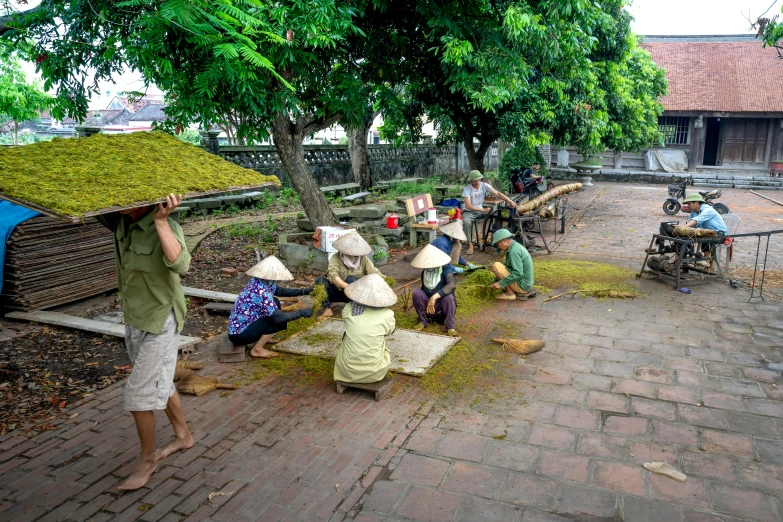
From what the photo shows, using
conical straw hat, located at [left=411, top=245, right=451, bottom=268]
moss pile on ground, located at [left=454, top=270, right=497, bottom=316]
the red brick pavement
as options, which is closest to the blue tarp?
conical straw hat, located at [left=411, top=245, right=451, bottom=268]

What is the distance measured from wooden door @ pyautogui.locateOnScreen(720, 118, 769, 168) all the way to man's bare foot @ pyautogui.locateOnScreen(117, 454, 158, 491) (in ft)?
89.3

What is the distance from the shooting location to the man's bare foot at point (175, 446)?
414cm

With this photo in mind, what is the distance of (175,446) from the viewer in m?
4.24

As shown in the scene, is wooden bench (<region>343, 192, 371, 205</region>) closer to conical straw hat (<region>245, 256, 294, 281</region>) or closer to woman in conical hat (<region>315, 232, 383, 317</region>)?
woman in conical hat (<region>315, 232, 383, 317</region>)

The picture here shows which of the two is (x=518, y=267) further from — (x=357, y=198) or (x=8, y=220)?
(x=357, y=198)

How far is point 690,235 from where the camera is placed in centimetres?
830

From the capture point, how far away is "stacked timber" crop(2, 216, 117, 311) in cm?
696

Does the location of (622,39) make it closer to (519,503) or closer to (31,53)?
(31,53)

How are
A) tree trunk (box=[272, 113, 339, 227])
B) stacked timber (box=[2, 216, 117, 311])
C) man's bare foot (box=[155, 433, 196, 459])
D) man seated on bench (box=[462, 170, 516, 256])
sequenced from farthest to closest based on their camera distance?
man seated on bench (box=[462, 170, 516, 256]) < tree trunk (box=[272, 113, 339, 227]) < stacked timber (box=[2, 216, 117, 311]) < man's bare foot (box=[155, 433, 196, 459])

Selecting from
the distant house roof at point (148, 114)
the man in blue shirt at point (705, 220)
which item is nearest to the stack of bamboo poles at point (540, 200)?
the man in blue shirt at point (705, 220)

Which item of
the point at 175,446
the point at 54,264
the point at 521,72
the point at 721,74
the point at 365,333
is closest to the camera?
the point at 175,446

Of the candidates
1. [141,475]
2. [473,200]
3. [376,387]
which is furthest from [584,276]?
[141,475]

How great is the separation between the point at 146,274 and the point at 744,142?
89.7 ft

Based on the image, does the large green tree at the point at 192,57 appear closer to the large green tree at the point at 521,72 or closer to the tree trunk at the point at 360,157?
the large green tree at the point at 521,72
